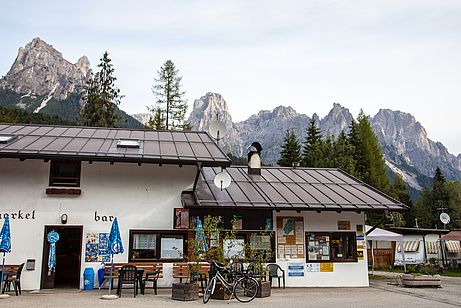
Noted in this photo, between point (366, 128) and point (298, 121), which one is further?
point (298, 121)

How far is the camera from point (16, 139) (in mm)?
12516

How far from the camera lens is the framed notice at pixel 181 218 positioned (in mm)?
12376

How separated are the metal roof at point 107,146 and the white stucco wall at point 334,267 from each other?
314 cm

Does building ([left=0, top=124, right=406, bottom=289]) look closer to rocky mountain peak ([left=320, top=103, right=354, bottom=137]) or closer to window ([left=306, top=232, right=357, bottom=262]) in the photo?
window ([left=306, top=232, right=357, bottom=262])

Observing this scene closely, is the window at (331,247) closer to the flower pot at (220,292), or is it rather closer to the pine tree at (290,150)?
the flower pot at (220,292)

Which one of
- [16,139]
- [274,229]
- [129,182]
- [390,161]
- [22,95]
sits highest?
[22,95]

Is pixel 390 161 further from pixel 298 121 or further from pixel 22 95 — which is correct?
pixel 22 95

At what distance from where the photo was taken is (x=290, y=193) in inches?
544

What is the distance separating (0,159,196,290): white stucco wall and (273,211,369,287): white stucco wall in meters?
3.48

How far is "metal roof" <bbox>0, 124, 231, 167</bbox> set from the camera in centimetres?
1149

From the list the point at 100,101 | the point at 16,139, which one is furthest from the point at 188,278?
the point at 100,101

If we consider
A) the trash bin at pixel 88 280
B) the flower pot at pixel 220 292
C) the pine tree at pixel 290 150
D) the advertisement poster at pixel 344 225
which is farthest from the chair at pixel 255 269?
the pine tree at pixel 290 150

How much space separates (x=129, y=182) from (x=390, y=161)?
14486 centimetres

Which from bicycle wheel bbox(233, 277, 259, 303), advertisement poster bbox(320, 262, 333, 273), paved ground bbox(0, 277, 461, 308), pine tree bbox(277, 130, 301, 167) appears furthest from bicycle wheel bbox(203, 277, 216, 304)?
pine tree bbox(277, 130, 301, 167)
